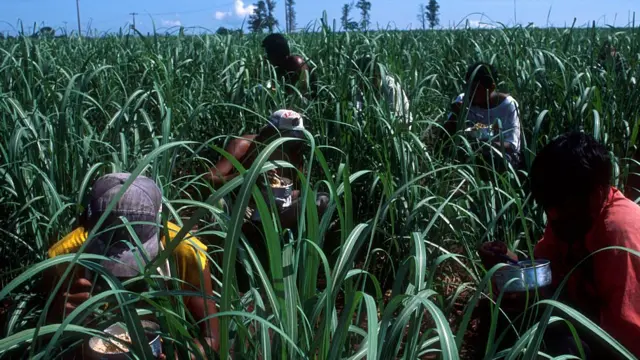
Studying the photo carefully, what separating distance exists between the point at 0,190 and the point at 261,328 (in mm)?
Answer: 1592

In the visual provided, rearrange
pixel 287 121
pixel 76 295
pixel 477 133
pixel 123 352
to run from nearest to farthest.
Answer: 1. pixel 123 352
2. pixel 76 295
3. pixel 287 121
4. pixel 477 133

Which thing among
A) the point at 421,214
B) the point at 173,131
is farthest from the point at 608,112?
the point at 173,131

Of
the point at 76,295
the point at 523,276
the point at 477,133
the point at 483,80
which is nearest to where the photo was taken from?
the point at 523,276

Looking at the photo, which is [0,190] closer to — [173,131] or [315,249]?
[173,131]

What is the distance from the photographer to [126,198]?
1.69 m

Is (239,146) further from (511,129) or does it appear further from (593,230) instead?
(593,230)

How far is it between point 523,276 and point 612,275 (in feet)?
0.69

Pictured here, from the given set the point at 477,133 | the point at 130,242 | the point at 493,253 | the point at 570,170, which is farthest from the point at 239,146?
the point at 570,170

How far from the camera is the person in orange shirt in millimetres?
1585

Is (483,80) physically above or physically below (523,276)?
above

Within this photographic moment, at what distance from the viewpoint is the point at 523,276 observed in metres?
1.55

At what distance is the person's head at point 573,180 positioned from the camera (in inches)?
65.8

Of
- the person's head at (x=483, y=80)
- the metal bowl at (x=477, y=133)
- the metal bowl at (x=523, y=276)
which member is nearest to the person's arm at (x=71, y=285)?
the metal bowl at (x=523, y=276)

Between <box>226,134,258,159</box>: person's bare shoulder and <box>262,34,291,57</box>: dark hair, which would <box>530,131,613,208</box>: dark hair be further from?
<box>262,34,291,57</box>: dark hair
